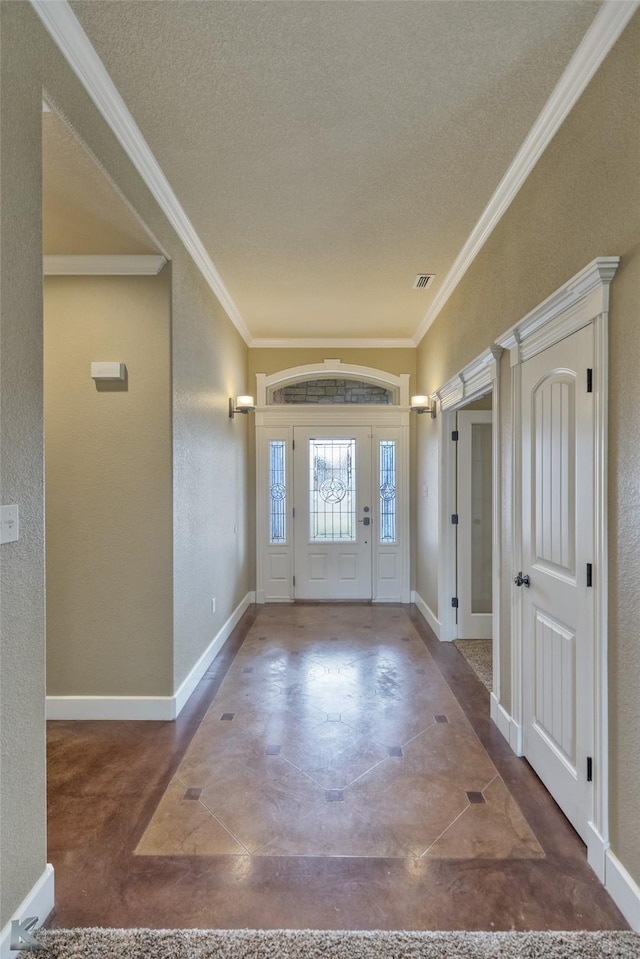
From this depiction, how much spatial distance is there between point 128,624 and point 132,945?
5.33 ft

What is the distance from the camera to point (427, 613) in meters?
4.85

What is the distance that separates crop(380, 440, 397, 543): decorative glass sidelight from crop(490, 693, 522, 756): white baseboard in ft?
9.46

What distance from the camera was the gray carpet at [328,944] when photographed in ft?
4.72

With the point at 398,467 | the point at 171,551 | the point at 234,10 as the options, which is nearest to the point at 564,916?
the point at 171,551

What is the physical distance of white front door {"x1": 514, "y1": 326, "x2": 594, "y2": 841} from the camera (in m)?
1.87

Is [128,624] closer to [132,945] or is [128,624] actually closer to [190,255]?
[132,945]

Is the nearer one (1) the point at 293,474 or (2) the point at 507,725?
(2) the point at 507,725

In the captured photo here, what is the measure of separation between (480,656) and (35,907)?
127 inches

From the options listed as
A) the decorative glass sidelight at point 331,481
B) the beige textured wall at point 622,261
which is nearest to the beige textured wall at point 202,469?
the decorative glass sidelight at point 331,481

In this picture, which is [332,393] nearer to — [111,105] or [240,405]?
[240,405]

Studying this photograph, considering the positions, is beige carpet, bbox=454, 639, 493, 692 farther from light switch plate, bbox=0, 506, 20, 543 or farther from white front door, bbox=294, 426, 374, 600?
light switch plate, bbox=0, 506, 20, 543

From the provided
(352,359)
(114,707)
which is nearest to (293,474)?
(352,359)

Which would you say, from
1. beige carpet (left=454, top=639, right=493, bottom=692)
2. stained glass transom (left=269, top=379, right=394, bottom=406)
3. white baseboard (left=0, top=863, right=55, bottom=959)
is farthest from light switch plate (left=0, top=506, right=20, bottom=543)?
stained glass transom (left=269, top=379, right=394, bottom=406)

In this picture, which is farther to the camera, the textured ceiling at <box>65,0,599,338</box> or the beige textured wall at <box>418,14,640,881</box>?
the textured ceiling at <box>65,0,599,338</box>
